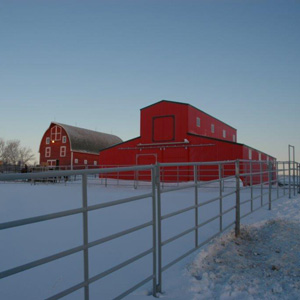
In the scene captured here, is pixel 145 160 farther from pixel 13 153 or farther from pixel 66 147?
pixel 13 153

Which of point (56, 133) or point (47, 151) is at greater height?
point (56, 133)

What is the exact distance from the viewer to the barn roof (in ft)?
124

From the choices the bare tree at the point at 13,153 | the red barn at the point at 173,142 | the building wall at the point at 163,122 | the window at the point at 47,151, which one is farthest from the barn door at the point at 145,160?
the bare tree at the point at 13,153

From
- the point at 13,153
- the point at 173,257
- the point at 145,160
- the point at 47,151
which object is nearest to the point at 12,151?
the point at 13,153

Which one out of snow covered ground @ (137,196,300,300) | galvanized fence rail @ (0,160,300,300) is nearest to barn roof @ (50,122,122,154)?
galvanized fence rail @ (0,160,300,300)

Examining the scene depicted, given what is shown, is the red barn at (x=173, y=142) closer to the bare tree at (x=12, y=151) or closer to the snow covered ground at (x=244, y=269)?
the snow covered ground at (x=244, y=269)

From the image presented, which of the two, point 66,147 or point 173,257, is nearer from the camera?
point 173,257

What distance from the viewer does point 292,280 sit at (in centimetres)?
372

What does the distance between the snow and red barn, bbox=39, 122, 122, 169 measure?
101 feet

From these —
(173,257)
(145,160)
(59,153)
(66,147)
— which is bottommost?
(173,257)

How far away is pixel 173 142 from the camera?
2211cm

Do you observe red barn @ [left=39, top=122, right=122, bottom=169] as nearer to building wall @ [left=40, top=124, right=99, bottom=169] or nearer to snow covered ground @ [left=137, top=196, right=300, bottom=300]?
building wall @ [left=40, top=124, right=99, bottom=169]

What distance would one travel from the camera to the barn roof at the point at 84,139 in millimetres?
37688

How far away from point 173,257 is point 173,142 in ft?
58.0
